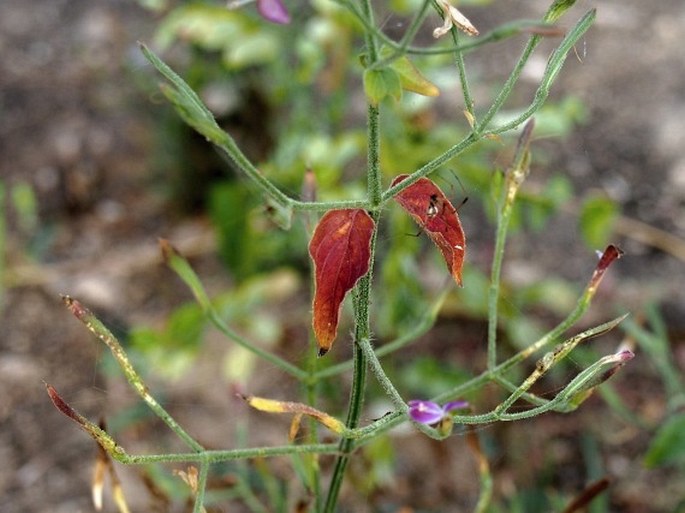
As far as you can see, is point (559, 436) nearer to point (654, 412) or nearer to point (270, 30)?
point (654, 412)

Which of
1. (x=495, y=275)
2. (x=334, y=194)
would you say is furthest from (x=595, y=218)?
(x=495, y=275)

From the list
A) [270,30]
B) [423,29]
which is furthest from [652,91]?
[270,30]

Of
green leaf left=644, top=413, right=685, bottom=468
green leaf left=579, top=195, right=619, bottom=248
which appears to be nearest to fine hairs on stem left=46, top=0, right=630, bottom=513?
green leaf left=644, top=413, right=685, bottom=468

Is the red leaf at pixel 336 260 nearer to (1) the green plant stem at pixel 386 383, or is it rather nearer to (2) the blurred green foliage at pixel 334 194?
(1) the green plant stem at pixel 386 383

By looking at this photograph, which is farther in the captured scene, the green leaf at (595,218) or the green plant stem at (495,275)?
the green leaf at (595,218)

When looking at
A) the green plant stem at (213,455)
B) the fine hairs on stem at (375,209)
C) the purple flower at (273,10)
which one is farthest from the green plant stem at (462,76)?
the green plant stem at (213,455)

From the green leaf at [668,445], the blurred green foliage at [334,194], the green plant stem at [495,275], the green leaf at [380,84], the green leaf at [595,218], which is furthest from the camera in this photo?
the green leaf at [595,218]

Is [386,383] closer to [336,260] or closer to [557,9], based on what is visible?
[336,260]
